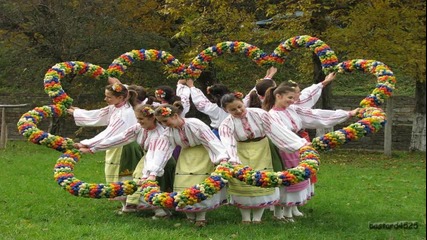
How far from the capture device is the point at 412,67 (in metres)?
15.3

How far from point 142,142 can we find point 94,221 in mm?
1144

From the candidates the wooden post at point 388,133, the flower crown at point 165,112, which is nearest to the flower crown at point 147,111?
the flower crown at point 165,112

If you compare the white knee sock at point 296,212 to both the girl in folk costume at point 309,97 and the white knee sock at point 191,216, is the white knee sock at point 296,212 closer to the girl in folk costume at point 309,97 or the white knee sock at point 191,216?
the girl in folk costume at point 309,97

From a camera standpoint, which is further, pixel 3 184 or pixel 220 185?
pixel 3 184

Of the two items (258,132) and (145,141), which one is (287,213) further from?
(145,141)

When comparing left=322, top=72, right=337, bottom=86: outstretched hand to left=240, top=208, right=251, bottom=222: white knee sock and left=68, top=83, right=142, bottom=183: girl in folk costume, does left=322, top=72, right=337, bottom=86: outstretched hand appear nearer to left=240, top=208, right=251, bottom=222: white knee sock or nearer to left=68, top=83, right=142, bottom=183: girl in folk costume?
left=240, top=208, right=251, bottom=222: white knee sock

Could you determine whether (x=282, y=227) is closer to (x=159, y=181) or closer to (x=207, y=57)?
(x=159, y=181)

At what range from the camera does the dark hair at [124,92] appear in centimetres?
892

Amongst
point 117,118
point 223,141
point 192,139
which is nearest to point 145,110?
point 192,139

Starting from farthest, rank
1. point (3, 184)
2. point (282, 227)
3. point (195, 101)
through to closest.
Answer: point (3, 184), point (195, 101), point (282, 227)

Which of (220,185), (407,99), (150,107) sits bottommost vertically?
(407,99)

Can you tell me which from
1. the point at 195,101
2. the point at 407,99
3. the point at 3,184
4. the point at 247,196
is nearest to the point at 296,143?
the point at 247,196

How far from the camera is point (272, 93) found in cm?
875

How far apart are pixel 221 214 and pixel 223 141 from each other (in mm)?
1596
